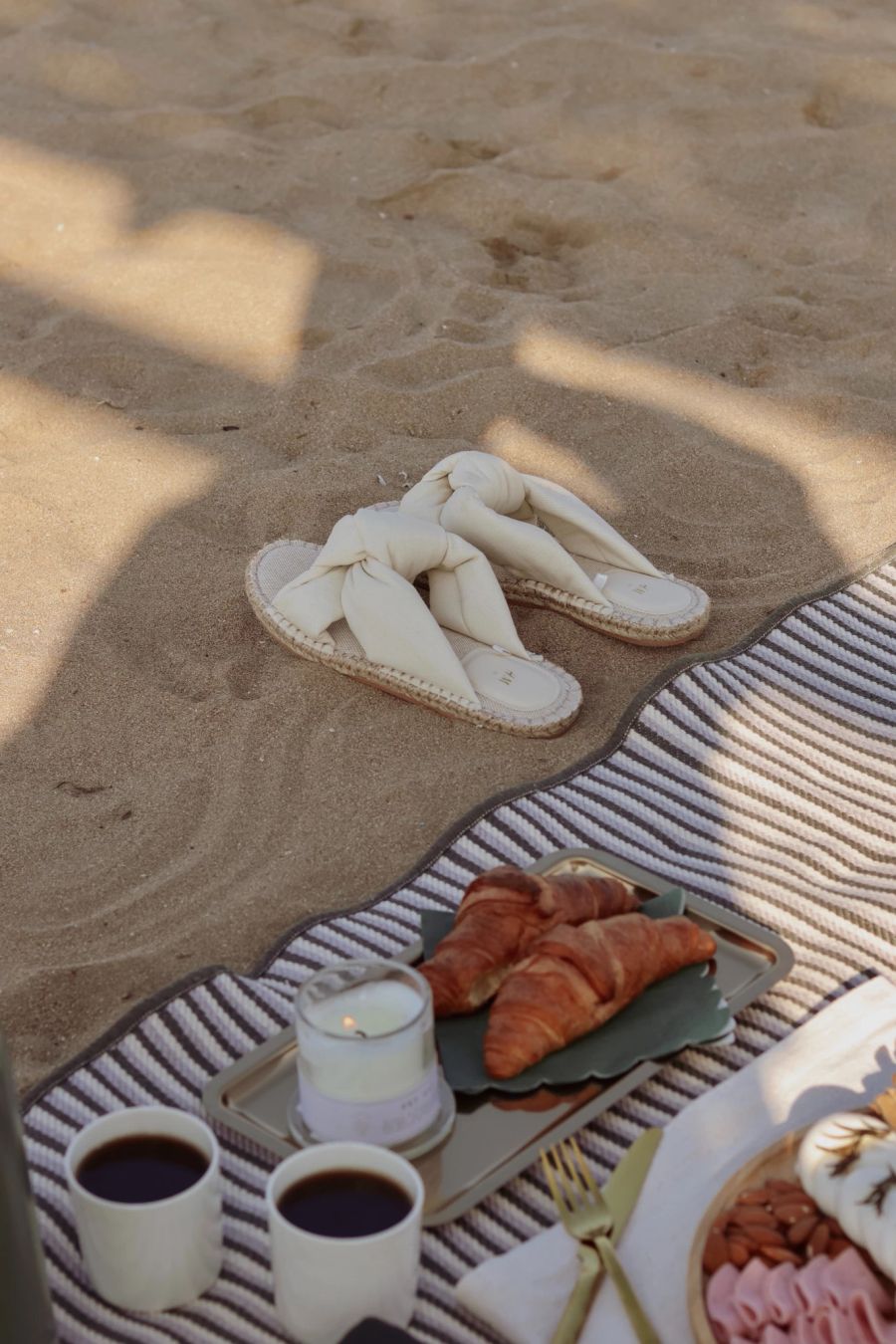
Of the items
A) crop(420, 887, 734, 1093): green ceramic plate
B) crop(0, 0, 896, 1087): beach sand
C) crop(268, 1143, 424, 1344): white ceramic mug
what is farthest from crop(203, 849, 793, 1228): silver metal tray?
crop(0, 0, 896, 1087): beach sand

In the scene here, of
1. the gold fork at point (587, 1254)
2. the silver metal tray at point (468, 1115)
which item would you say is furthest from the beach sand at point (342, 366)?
the gold fork at point (587, 1254)

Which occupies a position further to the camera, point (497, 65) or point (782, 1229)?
point (497, 65)

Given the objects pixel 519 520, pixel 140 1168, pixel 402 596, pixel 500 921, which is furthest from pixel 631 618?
pixel 140 1168

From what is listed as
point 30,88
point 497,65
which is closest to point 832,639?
point 497,65

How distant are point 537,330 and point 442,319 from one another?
0.21 metres

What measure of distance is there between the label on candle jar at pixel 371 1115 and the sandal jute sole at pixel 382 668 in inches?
36.9

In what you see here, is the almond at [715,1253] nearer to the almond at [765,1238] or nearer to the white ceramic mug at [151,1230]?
the almond at [765,1238]

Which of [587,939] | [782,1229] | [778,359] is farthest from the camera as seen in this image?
[778,359]

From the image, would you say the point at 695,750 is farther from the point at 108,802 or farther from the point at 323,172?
the point at 323,172

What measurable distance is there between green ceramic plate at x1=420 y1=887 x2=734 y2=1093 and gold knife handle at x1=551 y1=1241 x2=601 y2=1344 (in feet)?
0.66

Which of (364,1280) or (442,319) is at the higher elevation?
(364,1280)

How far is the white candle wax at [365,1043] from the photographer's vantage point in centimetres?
126

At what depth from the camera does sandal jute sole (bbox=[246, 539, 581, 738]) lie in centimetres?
223

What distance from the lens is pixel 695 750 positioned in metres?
2.13
